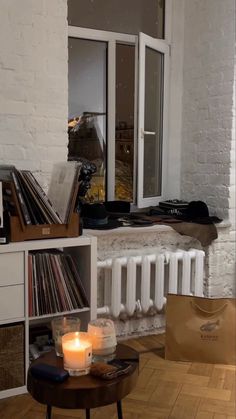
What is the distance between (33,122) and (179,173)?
1373 mm

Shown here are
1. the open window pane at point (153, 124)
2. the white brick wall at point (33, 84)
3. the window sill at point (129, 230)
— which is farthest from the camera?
the open window pane at point (153, 124)

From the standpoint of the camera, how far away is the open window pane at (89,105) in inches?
126

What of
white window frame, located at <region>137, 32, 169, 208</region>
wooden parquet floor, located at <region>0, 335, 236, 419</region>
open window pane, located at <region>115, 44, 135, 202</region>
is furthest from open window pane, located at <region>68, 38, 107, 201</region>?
wooden parquet floor, located at <region>0, 335, 236, 419</region>

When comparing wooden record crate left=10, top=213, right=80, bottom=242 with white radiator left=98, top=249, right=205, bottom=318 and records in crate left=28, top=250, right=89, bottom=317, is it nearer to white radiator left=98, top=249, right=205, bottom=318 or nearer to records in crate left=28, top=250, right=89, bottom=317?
records in crate left=28, top=250, right=89, bottom=317

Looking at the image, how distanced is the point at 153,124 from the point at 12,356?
1.98 metres

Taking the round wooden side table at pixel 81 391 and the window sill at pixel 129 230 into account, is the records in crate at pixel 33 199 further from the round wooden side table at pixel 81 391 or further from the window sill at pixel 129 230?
the round wooden side table at pixel 81 391

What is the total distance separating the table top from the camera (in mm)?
1381

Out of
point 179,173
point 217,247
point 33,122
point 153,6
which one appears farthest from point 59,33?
point 217,247

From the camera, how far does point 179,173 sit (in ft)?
12.0

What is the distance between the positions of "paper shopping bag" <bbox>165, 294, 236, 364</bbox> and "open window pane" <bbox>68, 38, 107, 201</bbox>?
1.04m

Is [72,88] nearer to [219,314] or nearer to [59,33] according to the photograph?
[59,33]

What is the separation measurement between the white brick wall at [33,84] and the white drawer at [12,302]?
0.75m

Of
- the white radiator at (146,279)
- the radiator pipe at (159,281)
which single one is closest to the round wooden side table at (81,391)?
the white radiator at (146,279)

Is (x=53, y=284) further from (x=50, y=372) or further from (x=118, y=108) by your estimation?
(x=118, y=108)
